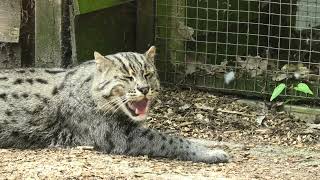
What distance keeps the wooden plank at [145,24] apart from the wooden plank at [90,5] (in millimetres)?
504

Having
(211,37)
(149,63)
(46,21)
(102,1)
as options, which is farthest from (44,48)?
(211,37)

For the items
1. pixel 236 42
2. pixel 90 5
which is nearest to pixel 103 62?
pixel 90 5

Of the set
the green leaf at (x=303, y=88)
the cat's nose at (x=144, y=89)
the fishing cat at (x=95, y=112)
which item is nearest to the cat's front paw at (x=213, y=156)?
the fishing cat at (x=95, y=112)

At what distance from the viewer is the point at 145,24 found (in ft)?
28.6

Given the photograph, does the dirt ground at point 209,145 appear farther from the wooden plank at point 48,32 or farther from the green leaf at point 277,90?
the wooden plank at point 48,32

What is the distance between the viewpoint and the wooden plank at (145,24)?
866 centimetres

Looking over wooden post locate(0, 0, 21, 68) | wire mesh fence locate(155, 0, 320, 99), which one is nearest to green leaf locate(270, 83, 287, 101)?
wire mesh fence locate(155, 0, 320, 99)

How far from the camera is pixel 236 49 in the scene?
8555 mm

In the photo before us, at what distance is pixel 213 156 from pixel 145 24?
2767mm

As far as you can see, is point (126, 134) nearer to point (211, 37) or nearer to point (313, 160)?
point (313, 160)

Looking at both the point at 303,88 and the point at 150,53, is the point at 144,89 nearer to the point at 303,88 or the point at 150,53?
the point at 150,53

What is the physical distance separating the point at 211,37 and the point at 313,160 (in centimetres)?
248

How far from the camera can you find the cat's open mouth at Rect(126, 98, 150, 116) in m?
6.34

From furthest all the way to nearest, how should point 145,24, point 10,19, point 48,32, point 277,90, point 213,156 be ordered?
point 145,24 → point 277,90 → point 10,19 → point 48,32 → point 213,156
